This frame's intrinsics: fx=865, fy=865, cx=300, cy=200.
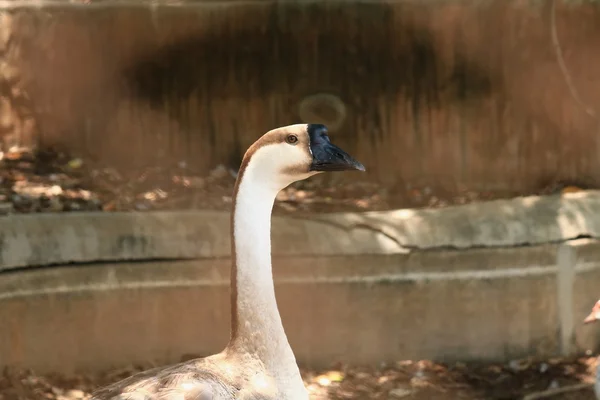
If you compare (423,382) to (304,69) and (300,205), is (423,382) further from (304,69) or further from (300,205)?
(304,69)

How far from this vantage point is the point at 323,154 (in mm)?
3066

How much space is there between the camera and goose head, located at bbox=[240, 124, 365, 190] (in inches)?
121

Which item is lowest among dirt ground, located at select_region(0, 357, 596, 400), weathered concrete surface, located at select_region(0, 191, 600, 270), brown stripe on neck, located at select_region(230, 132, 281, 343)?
dirt ground, located at select_region(0, 357, 596, 400)

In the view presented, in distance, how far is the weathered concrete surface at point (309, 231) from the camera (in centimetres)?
447

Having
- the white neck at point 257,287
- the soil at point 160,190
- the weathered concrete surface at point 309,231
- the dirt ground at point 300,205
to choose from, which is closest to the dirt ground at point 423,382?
the dirt ground at point 300,205

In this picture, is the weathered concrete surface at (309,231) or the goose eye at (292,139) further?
the weathered concrete surface at (309,231)

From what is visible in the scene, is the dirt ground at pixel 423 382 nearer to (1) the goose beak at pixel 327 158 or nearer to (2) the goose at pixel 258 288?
(2) the goose at pixel 258 288

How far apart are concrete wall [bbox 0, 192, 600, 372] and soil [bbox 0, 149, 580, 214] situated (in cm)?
66

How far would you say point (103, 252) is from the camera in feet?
14.9

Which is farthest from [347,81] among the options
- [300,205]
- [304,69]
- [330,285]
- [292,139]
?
[292,139]

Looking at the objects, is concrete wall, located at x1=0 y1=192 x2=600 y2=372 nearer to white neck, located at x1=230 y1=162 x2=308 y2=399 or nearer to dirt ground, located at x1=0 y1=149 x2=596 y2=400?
dirt ground, located at x1=0 y1=149 x2=596 y2=400

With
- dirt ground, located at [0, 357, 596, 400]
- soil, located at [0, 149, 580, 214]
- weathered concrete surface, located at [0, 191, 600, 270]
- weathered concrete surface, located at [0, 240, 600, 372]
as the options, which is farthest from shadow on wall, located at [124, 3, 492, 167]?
dirt ground, located at [0, 357, 596, 400]

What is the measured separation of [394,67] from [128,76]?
70.7 inches

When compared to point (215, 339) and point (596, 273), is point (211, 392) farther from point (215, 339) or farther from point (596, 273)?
point (596, 273)
